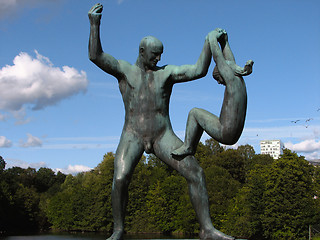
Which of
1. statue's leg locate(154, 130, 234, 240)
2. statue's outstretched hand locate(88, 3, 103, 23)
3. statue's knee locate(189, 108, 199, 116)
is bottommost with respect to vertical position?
statue's leg locate(154, 130, 234, 240)

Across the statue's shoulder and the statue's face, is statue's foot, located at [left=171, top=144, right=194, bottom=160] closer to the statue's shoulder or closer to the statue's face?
the statue's face

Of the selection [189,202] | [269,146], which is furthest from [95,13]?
[269,146]

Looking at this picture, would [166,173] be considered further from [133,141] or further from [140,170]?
[133,141]

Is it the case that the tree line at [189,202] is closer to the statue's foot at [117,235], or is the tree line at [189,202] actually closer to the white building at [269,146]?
the statue's foot at [117,235]

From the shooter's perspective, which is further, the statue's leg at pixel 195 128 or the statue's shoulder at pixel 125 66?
the statue's shoulder at pixel 125 66

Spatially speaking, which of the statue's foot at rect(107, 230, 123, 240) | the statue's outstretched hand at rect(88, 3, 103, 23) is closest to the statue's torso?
the statue's outstretched hand at rect(88, 3, 103, 23)

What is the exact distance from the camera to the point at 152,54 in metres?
6.41

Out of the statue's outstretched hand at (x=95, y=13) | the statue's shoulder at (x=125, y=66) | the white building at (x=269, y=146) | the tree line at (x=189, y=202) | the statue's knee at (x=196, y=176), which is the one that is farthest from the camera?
the white building at (x=269, y=146)

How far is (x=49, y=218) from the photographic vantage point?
217 feet

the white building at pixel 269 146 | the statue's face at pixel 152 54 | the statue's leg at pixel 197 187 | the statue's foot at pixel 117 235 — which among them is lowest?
the statue's foot at pixel 117 235

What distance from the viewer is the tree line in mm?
34125

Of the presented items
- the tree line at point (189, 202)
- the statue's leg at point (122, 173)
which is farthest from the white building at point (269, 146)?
the statue's leg at point (122, 173)

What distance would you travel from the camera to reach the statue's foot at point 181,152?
240 inches

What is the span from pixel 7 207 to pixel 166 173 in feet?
74.1
